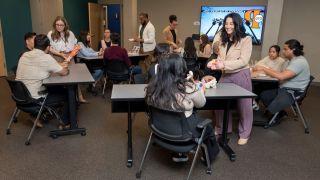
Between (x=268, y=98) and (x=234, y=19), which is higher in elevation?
(x=234, y=19)

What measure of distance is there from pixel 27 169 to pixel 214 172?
1778 mm

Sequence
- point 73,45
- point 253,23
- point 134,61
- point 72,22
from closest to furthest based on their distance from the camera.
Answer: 1. point 73,45
2. point 134,61
3. point 253,23
4. point 72,22

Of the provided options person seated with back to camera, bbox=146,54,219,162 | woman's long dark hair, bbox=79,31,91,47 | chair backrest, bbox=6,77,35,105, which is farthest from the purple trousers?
woman's long dark hair, bbox=79,31,91,47

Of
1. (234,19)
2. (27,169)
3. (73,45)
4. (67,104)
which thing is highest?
(234,19)

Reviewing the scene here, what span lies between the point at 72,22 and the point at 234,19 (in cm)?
660

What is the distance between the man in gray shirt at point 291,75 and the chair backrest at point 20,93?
294 centimetres

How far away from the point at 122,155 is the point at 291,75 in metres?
2.33

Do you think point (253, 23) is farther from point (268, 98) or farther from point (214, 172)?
point (214, 172)

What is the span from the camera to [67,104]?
3400 millimetres

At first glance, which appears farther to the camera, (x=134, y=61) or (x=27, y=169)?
(x=134, y=61)

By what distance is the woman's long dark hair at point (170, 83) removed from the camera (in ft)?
6.85

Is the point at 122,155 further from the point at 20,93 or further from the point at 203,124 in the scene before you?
the point at 20,93

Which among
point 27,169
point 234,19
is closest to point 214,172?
point 234,19

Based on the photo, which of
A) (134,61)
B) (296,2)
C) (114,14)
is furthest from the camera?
(114,14)
